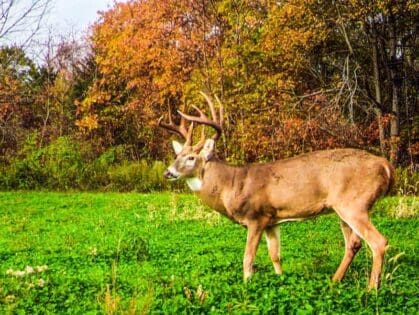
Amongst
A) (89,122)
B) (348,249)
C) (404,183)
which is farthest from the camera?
(89,122)

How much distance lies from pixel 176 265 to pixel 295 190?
7.49ft

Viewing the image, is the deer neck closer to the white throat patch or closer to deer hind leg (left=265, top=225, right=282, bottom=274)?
the white throat patch

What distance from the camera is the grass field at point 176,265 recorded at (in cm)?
701

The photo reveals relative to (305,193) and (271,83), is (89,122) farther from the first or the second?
(305,193)

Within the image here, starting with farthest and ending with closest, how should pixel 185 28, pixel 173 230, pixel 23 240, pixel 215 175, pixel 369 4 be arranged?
pixel 185 28, pixel 369 4, pixel 173 230, pixel 23 240, pixel 215 175

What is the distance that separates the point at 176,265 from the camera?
10117mm

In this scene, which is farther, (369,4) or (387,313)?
(369,4)

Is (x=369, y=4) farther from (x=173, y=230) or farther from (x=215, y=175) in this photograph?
(x=215, y=175)

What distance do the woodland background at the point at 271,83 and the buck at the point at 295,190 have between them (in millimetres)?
11848

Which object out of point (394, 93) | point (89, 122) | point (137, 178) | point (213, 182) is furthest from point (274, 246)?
point (89, 122)

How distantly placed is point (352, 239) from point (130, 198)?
12.8 m

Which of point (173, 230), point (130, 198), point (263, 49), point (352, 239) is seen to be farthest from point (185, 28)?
point (352, 239)

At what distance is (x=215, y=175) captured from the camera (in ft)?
31.2

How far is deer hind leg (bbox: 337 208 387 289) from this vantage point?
26.7ft
